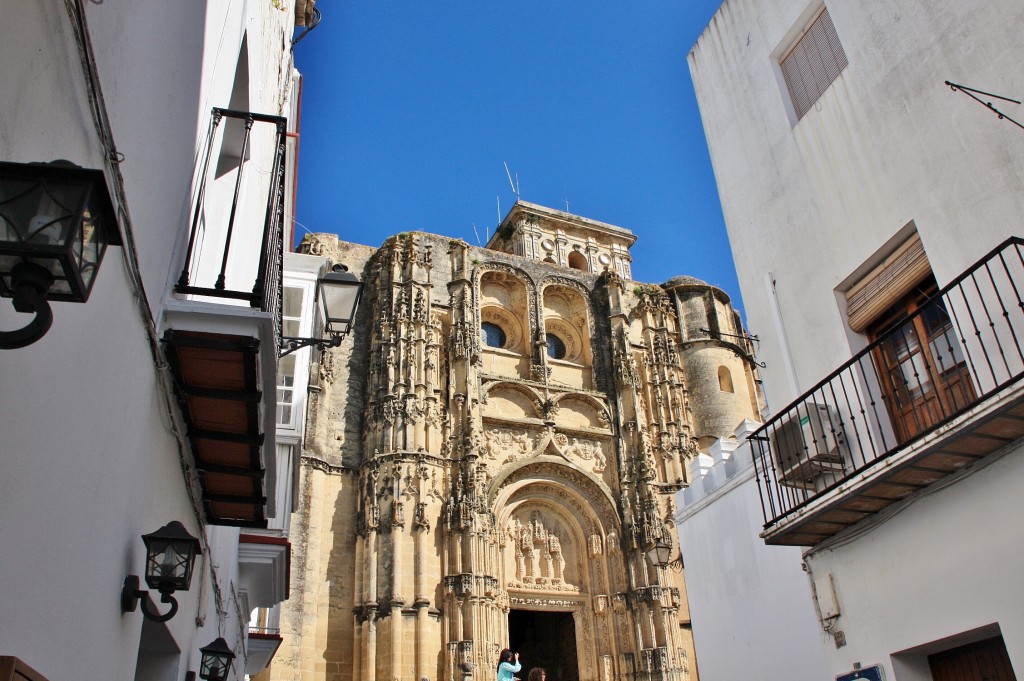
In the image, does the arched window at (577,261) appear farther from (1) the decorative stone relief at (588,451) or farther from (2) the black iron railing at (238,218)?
(2) the black iron railing at (238,218)

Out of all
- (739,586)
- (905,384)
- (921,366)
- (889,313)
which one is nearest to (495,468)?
(739,586)

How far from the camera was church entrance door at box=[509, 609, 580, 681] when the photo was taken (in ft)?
69.6

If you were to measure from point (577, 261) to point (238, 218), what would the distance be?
23.7 meters

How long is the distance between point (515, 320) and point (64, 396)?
71.3ft

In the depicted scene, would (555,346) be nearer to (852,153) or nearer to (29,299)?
(852,153)

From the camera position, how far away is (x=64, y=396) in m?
Answer: 2.80

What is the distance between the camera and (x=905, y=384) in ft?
24.8

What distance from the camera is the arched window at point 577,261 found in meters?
30.5

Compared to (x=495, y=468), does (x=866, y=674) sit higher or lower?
lower

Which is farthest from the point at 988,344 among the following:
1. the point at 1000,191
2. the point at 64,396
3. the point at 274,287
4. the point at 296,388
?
the point at 296,388

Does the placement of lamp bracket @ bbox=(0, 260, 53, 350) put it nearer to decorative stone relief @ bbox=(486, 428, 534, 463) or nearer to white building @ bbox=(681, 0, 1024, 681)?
white building @ bbox=(681, 0, 1024, 681)

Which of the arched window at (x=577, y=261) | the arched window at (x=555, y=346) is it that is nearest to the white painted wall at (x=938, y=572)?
the arched window at (x=555, y=346)

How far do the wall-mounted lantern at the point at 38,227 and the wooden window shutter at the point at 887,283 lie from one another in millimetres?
7123

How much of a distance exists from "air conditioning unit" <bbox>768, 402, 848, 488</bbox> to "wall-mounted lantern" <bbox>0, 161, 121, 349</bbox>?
687 centimetres
